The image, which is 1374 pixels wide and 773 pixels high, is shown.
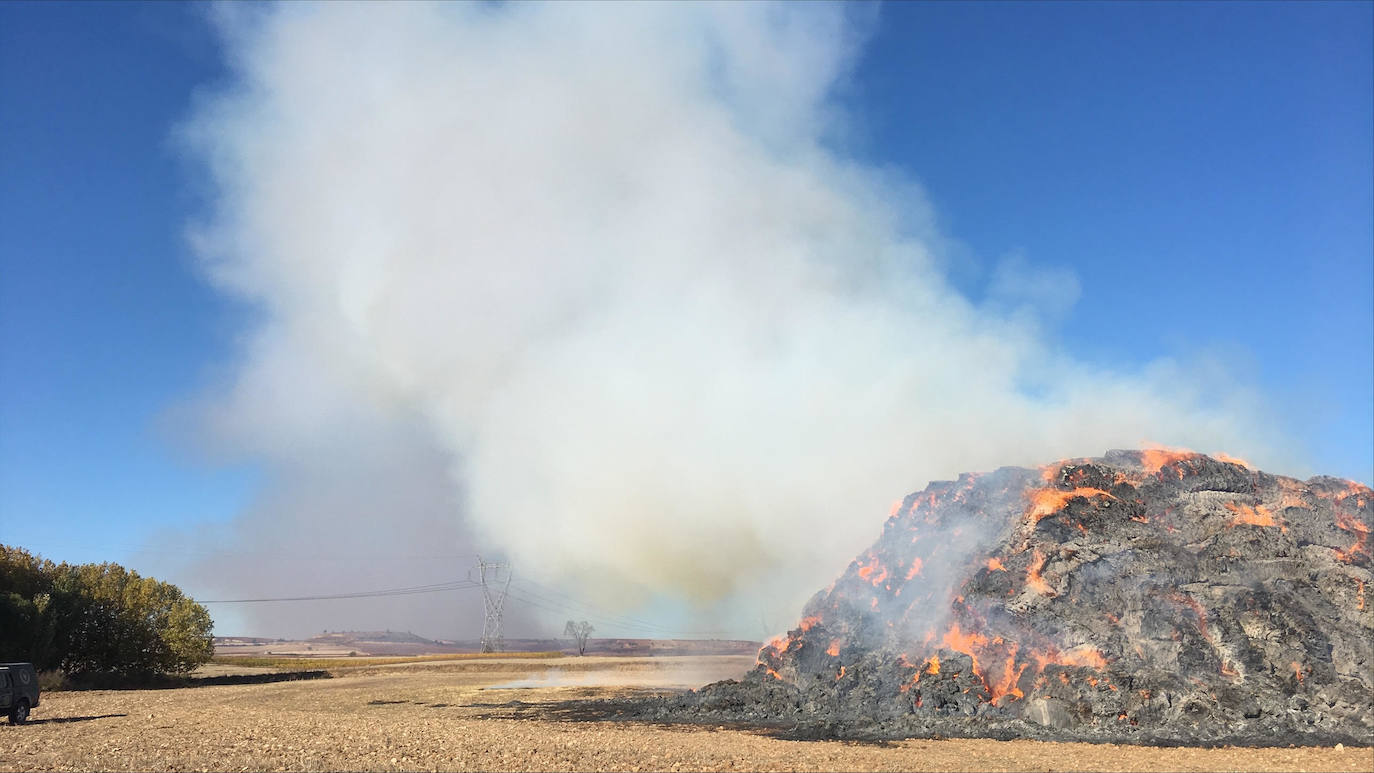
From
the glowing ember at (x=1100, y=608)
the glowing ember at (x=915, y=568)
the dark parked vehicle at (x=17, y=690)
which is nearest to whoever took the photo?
the glowing ember at (x=1100, y=608)

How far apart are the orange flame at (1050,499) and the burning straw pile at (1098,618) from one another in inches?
5.1

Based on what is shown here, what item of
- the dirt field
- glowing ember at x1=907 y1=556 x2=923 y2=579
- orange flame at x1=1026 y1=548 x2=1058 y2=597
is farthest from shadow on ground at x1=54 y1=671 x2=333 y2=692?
orange flame at x1=1026 y1=548 x2=1058 y2=597

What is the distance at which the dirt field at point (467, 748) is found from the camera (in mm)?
22125

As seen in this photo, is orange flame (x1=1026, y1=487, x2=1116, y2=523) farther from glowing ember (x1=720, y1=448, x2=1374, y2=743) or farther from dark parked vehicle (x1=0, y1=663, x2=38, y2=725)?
dark parked vehicle (x1=0, y1=663, x2=38, y2=725)

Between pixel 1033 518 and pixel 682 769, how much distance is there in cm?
2341

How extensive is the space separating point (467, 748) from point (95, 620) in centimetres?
5251

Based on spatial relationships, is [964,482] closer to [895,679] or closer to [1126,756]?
[895,679]

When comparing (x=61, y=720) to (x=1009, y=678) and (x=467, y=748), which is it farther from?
(x=1009, y=678)

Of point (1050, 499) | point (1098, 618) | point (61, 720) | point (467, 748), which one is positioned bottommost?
point (61, 720)

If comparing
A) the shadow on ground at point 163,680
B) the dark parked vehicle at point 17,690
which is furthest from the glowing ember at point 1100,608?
the shadow on ground at point 163,680

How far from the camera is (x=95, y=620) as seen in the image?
59.9m

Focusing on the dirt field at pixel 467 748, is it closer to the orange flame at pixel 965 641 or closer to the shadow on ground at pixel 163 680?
the orange flame at pixel 965 641

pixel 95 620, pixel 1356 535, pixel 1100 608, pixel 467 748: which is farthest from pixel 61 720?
pixel 1356 535

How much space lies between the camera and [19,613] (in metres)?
52.7
